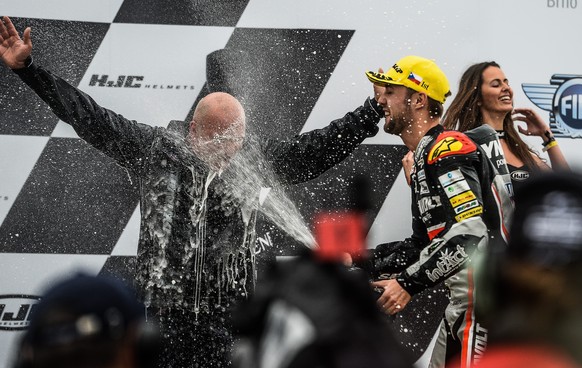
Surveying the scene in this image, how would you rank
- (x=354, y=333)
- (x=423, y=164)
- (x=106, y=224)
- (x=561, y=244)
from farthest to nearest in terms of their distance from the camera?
(x=106, y=224) → (x=423, y=164) → (x=561, y=244) → (x=354, y=333)

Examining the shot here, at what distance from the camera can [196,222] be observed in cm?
366

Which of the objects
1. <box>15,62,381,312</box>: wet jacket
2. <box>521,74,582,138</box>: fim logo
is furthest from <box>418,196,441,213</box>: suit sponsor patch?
<box>521,74,582,138</box>: fim logo

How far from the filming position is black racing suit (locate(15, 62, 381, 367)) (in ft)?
11.6

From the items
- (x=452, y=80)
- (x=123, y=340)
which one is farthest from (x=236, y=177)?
(x=123, y=340)

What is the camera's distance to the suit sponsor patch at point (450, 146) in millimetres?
3152

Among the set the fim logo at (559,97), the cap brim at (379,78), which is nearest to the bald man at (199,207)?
the cap brim at (379,78)

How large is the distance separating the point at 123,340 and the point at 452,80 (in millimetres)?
2740

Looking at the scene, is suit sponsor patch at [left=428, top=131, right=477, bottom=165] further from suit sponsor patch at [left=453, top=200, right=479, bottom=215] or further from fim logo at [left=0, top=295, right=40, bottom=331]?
fim logo at [left=0, top=295, right=40, bottom=331]

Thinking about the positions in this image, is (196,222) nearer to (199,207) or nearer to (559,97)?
(199,207)

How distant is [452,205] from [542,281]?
6.50ft

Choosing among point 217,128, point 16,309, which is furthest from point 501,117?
point 16,309

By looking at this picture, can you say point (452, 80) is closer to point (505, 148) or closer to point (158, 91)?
point (505, 148)

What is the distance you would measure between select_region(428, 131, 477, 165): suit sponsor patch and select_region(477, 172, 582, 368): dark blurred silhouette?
197cm

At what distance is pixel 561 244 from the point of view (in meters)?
1.15
